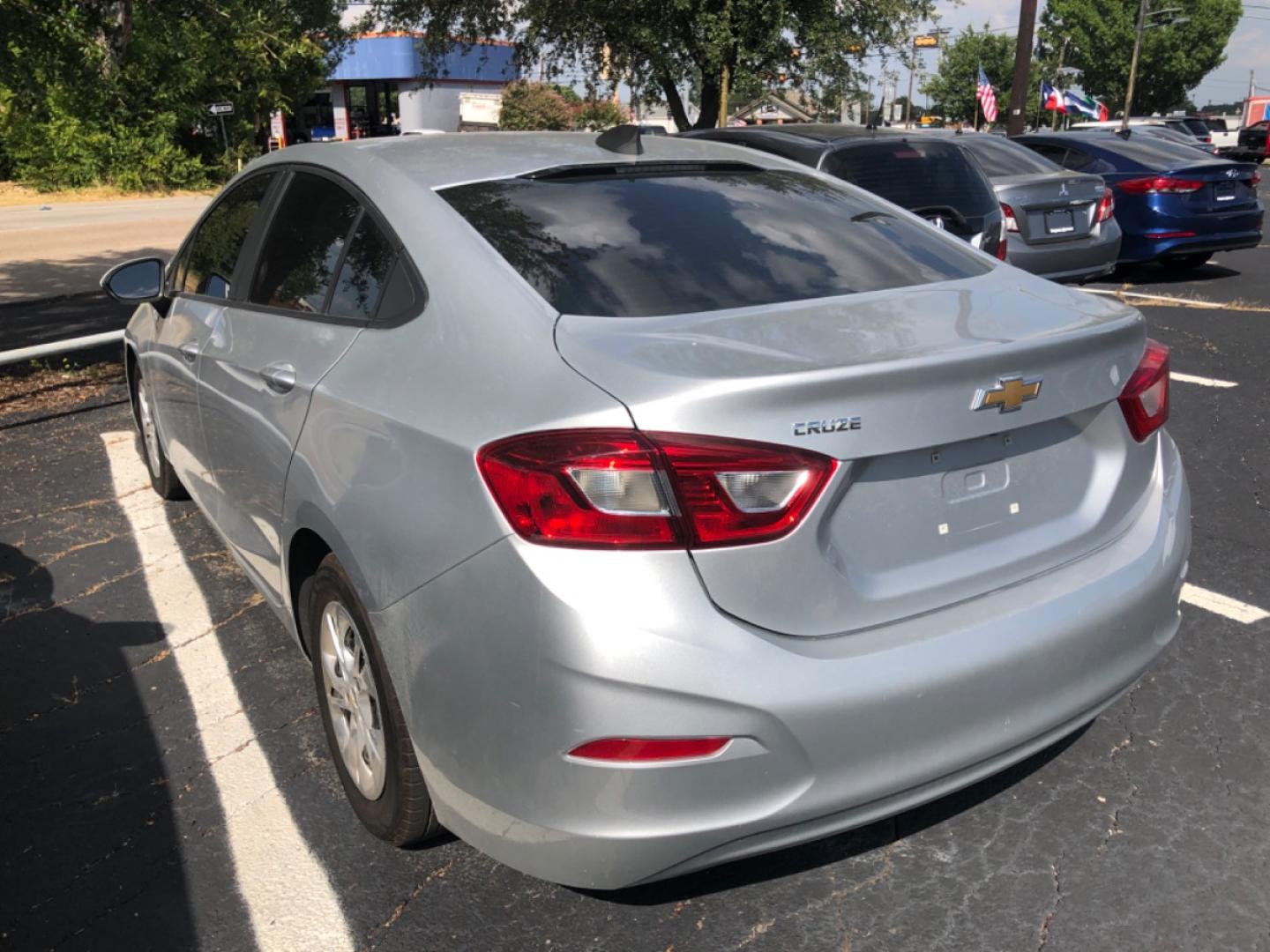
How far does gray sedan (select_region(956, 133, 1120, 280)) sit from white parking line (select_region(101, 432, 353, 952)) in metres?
7.61

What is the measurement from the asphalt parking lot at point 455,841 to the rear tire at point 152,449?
0.89m

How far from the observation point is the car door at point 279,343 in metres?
2.79

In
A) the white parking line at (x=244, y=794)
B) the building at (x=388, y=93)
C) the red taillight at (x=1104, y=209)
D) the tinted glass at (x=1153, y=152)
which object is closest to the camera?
the white parking line at (x=244, y=794)

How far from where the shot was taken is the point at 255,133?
3397 centimetres

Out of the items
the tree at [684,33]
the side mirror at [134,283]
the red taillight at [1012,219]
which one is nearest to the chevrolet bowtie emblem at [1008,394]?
the side mirror at [134,283]

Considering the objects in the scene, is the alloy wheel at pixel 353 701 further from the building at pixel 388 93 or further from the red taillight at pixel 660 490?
the building at pixel 388 93

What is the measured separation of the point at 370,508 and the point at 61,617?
7.76 feet

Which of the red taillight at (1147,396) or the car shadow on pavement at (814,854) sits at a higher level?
the red taillight at (1147,396)

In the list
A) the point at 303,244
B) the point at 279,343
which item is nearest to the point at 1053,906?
the point at 279,343

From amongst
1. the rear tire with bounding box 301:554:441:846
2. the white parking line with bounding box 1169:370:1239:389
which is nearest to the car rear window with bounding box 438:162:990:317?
the rear tire with bounding box 301:554:441:846

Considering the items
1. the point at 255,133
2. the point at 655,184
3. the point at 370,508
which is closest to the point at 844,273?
the point at 655,184

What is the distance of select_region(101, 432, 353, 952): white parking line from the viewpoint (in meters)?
2.51

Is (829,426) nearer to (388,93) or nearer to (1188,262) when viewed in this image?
(1188,262)

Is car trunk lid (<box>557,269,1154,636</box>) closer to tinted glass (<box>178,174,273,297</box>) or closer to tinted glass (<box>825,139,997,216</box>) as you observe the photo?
tinted glass (<box>178,174,273,297</box>)
